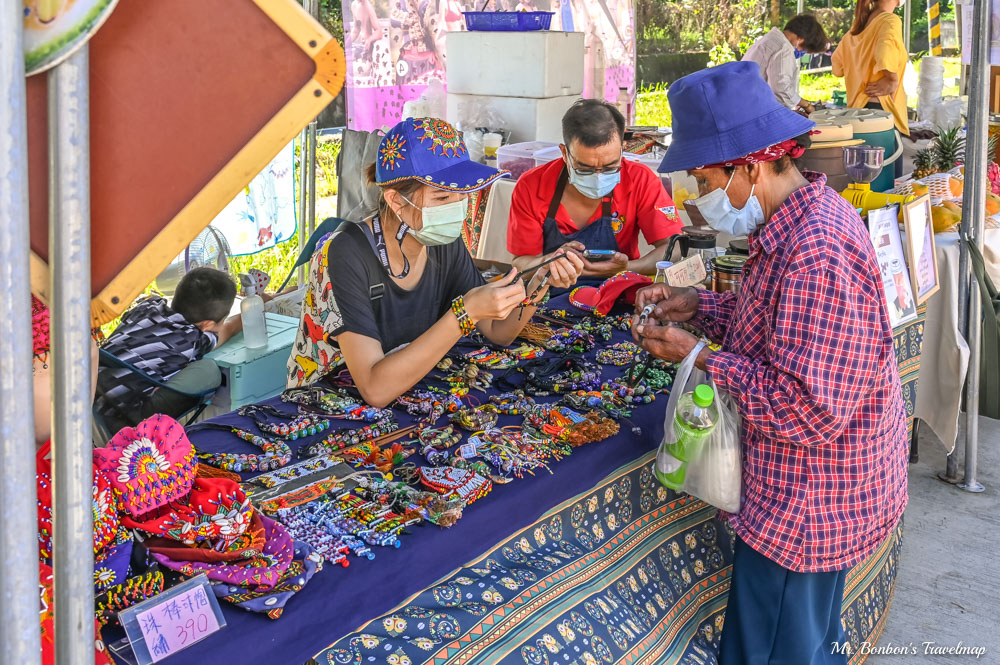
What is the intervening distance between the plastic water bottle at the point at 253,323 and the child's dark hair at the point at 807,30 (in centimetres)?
702

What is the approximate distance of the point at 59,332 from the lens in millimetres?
842

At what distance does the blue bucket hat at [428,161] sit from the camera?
8.66ft

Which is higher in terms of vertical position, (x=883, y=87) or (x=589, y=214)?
(x=883, y=87)

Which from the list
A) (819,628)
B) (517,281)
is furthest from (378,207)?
(819,628)

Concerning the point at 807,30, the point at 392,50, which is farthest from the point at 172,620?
the point at 807,30

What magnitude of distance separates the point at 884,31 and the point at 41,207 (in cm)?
713

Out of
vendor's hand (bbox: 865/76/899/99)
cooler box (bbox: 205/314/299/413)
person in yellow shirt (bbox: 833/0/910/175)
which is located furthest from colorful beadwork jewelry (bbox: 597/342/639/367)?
vendor's hand (bbox: 865/76/899/99)

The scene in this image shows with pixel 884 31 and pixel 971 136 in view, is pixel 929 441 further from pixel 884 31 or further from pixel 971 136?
pixel 884 31

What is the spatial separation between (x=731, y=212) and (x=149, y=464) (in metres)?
1.44

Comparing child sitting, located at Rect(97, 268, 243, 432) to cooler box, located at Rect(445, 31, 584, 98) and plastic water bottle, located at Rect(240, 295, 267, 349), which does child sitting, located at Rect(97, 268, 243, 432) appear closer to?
plastic water bottle, located at Rect(240, 295, 267, 349)

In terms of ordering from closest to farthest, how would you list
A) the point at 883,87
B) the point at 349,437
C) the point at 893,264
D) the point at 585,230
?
the point at 349,437
the point at 893,264
the point at 585,230
the point at 883,87

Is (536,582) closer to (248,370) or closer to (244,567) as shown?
(244,567)

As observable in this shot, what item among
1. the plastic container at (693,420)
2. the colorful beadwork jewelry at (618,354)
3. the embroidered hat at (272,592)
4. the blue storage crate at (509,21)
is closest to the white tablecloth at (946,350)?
the colorful beadwork jewelry at (618,354)

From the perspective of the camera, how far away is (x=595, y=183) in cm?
387
